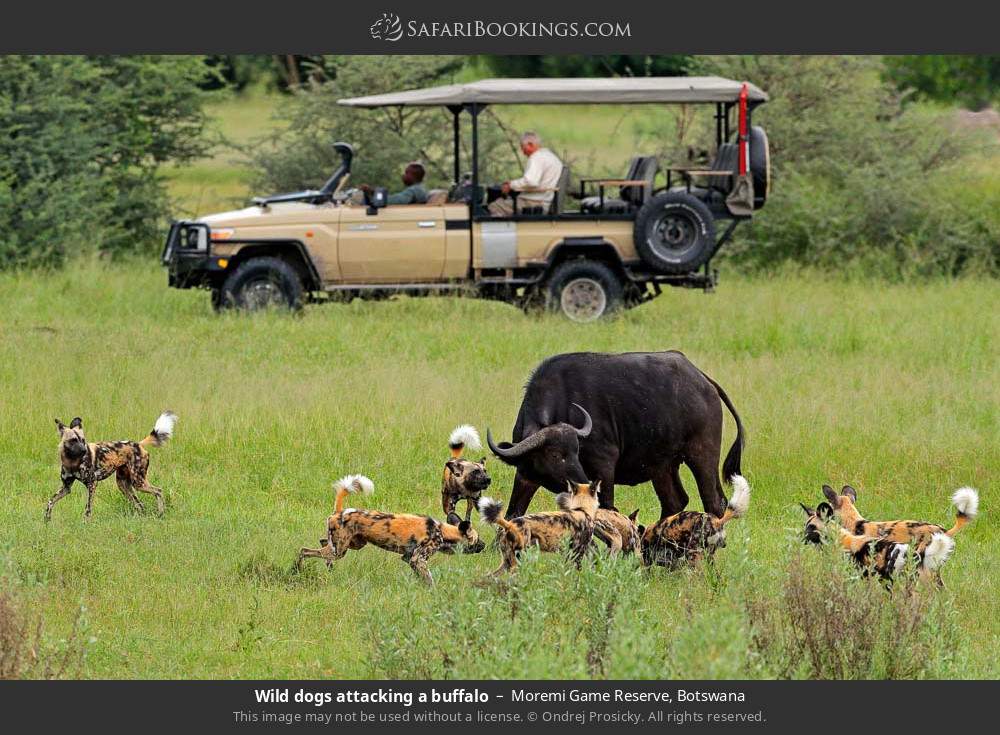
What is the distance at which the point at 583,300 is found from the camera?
61.8 feet

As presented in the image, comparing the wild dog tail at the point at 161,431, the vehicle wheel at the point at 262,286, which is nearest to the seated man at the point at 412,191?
the vehicle wheel at the point at 262,286

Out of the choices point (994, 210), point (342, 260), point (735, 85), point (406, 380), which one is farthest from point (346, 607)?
point (994, 210)

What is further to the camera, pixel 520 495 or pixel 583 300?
pixel 583 300

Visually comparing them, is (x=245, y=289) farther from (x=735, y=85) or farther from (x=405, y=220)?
(x=735, y=85)

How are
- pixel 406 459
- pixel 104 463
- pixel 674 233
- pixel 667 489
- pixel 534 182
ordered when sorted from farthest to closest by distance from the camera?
1. pixel 534 182
2. pixel 674 233
3. pixel 406 459
4. pixel 667 489
5. pixel 104 463

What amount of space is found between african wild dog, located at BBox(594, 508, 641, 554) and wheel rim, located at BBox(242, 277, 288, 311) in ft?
32.3

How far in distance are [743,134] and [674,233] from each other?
4.41 ft

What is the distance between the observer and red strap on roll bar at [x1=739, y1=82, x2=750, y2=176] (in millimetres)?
18266

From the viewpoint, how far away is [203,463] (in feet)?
40.1

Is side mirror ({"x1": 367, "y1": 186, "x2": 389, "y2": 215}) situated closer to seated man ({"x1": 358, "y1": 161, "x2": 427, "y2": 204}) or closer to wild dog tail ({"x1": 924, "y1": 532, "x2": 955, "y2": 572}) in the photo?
seated man ({"x1": 358, "y1": 161, "x2": 427, "y2": 204})

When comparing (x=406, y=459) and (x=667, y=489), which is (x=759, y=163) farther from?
(x=667, y=489)

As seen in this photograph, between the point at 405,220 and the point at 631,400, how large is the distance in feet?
27.8

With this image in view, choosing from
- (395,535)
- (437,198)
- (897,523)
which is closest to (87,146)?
(437,198)

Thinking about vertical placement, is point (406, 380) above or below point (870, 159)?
below
